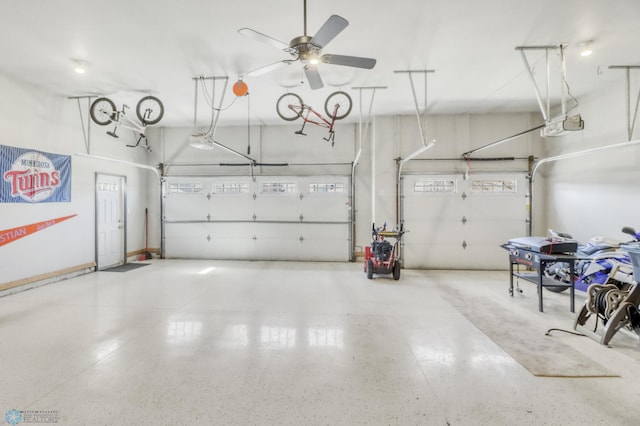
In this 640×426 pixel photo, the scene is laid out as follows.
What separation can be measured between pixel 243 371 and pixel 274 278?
319 centimetres

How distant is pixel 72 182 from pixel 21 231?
132 centimetres

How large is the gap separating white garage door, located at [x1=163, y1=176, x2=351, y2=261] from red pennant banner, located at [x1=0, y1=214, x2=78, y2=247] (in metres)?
2.64

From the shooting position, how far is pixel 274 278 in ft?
18.4

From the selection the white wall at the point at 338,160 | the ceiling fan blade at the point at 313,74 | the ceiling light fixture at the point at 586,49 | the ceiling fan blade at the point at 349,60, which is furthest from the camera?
the white wall at the point at 338,160

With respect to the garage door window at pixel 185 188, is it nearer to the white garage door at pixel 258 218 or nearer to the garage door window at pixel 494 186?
the white garage door at pixel 258 218

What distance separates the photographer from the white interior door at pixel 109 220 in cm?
627

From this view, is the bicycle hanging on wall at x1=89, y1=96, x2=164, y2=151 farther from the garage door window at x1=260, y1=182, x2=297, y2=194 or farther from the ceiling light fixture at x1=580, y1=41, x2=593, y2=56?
the ceiling light fixture at x1=580, y1=41, x2=593, y2=56

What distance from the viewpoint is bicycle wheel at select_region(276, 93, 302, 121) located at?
5.36m

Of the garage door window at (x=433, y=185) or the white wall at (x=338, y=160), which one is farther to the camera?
the garage door window at (x=433, y=185)

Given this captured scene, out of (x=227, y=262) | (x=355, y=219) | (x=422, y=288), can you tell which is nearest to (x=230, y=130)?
(x=227, y=262)

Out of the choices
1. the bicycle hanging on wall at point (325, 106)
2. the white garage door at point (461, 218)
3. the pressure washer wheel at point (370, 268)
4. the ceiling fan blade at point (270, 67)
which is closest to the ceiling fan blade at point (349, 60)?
the ceiling fan blade at point (270, 67)

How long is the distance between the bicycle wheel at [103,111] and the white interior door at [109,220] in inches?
56.2

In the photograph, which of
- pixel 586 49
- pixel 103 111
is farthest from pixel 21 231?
pixel 586 49

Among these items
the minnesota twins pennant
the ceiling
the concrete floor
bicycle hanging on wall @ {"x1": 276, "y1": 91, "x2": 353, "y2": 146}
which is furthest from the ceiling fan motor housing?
the minnesota twins pennant
